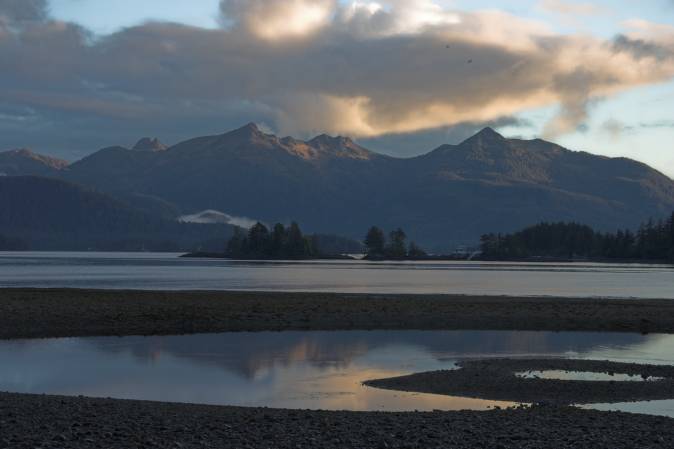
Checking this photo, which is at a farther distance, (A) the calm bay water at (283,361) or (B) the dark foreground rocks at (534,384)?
(B) the dark foreground rocks at (534,384)

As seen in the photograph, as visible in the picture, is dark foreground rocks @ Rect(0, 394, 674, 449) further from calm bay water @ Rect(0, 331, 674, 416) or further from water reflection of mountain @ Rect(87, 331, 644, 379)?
water reflection of mountain @ Rect(87, 331, 644, 379)

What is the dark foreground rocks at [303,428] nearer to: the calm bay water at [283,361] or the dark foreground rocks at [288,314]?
the calm bay water at [283,361]

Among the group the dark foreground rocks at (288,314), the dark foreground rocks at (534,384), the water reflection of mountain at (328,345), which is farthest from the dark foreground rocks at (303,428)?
the dark foreground rocks at (288,314)

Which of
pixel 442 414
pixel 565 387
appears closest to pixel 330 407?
pixel 442 414

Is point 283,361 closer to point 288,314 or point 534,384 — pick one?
point 534,384

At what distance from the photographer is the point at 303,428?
2581 cm

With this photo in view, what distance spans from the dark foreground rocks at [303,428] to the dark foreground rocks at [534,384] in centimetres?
461

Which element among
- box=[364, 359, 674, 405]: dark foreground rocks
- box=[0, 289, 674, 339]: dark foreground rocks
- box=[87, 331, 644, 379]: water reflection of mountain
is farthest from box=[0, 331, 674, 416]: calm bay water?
box=[0, 289, 674, 339]: dark foreground rocks

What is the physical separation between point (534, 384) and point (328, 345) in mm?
17251

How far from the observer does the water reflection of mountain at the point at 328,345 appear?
45.2m

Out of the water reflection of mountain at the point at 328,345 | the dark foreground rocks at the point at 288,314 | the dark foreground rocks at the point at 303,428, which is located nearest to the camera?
the dark foreground rocks at the point at 303,428

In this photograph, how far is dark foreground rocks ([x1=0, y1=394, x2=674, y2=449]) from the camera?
23.6 metres

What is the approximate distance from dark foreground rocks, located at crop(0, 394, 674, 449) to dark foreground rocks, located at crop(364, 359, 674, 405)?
4.61m

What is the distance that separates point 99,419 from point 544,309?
52.7 m
